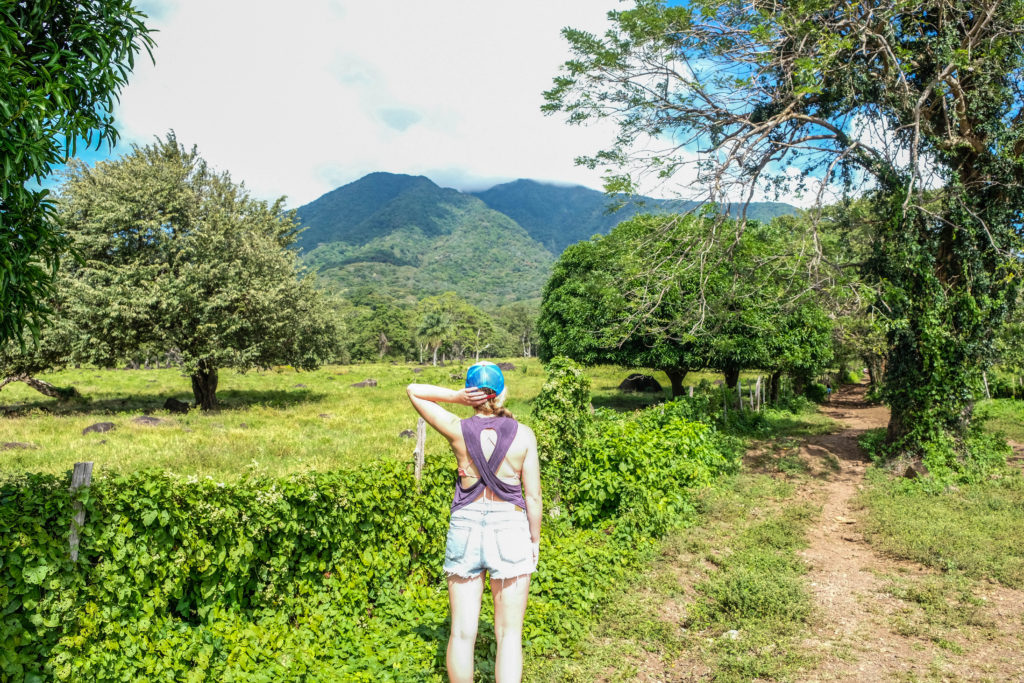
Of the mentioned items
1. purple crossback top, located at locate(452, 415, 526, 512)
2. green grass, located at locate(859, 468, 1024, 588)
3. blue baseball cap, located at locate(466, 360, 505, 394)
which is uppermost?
blue baseball cap, located at locate(466, 360, 505, 394)

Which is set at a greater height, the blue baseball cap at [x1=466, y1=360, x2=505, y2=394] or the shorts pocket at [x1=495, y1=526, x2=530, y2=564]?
the blue baseball cap at [x1=466, y1=360, x2=505, y2=394]

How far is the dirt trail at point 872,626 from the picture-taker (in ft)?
16.8

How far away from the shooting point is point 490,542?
12.8ft

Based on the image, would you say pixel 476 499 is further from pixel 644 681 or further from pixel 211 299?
pixel 211 299

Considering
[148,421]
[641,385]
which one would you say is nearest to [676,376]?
[641,385]

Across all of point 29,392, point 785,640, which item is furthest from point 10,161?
point 29,392

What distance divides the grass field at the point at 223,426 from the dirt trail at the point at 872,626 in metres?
5.03

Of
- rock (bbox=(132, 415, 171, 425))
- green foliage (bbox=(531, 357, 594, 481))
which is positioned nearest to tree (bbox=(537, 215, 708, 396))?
green foliage (bbox=(531, 357, 594, 481))

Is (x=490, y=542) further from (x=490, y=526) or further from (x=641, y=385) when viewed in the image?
(x=641, y=385)

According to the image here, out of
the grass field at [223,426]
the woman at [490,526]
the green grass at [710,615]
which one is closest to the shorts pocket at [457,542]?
the woman at [490,526]

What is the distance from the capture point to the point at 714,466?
12.6 meters

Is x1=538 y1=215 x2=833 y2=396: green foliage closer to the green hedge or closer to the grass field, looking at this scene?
the grass field

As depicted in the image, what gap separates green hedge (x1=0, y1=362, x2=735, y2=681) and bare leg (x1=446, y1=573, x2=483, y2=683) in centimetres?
121

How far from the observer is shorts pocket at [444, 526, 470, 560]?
3953 millimetres
